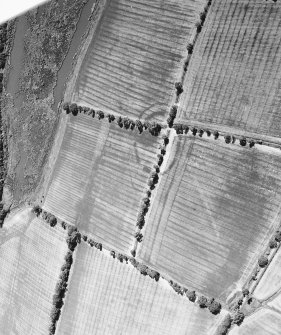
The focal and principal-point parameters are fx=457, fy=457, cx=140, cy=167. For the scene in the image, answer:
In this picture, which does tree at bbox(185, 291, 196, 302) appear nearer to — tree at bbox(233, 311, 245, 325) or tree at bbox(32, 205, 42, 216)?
tree at bbox(233, 311, 245, 325)

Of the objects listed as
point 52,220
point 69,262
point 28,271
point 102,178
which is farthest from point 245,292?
point 28,271

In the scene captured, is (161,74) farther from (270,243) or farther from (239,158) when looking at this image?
(270,243)

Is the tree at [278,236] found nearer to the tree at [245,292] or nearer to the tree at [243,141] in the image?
the tree at [245,292]

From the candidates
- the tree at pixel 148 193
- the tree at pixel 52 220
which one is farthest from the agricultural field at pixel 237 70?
the tree at pixel 52 220

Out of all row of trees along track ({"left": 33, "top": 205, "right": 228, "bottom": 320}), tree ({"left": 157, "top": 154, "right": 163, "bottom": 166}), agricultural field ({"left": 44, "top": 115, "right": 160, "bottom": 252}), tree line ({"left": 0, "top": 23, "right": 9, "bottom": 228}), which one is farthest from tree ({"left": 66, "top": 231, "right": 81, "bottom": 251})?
tree ({"left": 157, "top": 154, "right": 163, "bottom": 166})

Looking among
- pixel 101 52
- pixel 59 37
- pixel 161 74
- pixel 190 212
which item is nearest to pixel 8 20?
pixel 59 37

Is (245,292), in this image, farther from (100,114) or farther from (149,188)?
(100,114)

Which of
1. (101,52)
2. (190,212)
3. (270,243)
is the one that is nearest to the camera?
(270,243)
